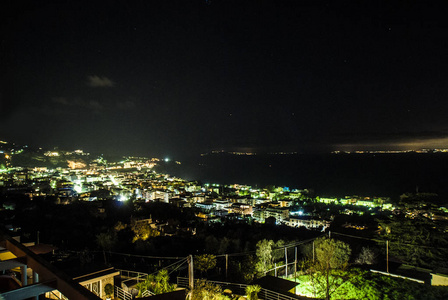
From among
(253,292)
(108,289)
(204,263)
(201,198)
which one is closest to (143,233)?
(204,263)

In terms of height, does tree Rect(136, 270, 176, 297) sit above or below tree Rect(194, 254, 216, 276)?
above

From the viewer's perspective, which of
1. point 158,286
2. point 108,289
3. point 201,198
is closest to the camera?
point 158,286

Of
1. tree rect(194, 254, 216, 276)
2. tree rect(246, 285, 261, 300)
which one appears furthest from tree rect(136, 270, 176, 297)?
tree rect(194, 254, 216, 276)

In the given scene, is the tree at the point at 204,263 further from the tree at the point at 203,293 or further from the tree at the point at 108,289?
the tree at the point at 108,289

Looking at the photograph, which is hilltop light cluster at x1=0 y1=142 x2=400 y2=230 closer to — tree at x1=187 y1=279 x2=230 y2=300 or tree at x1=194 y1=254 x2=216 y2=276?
tree at x1=194 y1=254 x2=216 y2=276

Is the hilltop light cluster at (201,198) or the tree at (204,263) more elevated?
the tree at (204,263)

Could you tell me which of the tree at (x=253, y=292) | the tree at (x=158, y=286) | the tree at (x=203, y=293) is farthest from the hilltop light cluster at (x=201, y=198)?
the tree at (x=253, y=292)

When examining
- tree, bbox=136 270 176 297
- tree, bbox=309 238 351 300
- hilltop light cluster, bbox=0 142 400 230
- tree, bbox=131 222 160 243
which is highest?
tree, bbox=136 270 176 297

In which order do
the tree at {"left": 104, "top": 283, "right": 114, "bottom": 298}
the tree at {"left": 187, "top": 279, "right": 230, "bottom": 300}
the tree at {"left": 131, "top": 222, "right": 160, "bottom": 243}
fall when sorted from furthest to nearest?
the tree at {"left": 131, "top": 222, "right": 160, "bottom": 243} → the tree at {"left": 104, "top": 283, "right": 114, "bottom": 298} → the tree at {"left": 187, "top": 279, "right": 230, "bottom": 300}

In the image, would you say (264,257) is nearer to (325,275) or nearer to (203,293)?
(325,275)

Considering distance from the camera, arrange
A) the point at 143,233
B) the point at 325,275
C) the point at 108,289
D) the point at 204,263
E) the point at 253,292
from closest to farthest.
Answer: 1. the point at 108,289
2. the point at 253,292
3. the point at 325,275
4. the point at 204,263
5. the point at 143,233

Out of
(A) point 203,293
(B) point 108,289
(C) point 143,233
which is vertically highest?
(A) point 203,293

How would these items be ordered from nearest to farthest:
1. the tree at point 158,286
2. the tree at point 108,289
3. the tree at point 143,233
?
the tree at point 158,286 < the tree at point 108,289 < the tree at point 143,233

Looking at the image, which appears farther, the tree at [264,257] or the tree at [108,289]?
the tree at [264,257]
